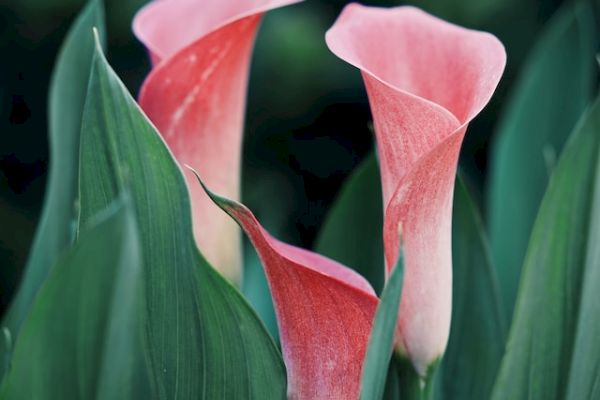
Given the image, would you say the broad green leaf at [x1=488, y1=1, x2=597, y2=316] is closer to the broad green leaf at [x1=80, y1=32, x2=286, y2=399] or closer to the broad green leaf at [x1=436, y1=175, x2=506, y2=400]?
the broad green leaf at [x1=436, y1=175, x2=506, y2=400]

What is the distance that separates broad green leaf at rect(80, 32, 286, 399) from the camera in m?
0.38

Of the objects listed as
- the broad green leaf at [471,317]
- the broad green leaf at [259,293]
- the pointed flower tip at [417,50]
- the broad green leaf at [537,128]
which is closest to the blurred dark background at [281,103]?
the broad green leaf at [259,293]

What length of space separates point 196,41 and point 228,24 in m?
0.02

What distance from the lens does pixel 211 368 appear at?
16.1 inches

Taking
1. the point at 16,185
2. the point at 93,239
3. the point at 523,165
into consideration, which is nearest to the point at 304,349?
the point at 93,239

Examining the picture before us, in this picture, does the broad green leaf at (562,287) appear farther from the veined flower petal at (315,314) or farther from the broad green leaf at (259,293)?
the broad green leaf at (259,293)

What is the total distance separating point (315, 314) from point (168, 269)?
0.07 m

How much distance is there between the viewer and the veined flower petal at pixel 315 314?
372mm

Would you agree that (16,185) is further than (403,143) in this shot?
Yes

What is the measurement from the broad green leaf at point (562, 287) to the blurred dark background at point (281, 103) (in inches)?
23.6

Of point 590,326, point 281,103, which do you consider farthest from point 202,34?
point 281,103

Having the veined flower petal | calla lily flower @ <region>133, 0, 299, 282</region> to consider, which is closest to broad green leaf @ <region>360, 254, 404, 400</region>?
the veined flower petal

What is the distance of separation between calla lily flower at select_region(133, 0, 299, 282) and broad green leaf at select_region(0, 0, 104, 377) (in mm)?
46

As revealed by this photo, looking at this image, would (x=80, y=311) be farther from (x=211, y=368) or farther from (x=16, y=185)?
(x=16, y=185)
